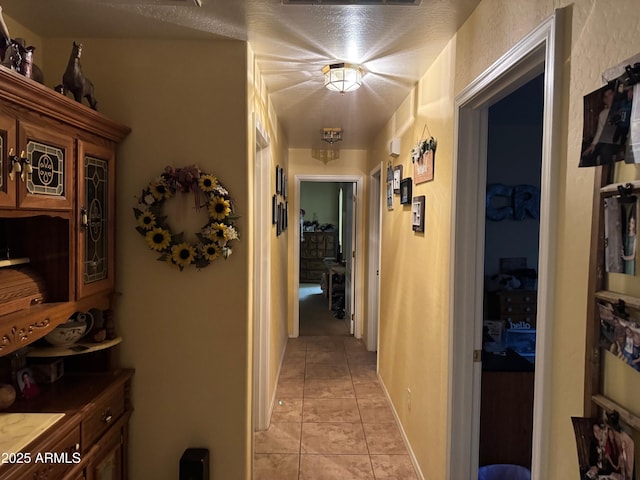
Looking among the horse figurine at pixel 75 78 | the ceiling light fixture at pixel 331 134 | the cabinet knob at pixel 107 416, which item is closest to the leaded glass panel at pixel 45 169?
the horse figurine at pixel 75 78

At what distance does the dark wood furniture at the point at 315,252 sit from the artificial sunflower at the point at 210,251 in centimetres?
740

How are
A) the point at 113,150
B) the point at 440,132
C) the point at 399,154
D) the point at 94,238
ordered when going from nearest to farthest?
the point at 94,238 < the point at 113,150 < the point at 440,132 < the point at 399,154

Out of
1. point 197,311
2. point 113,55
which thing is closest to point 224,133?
point 113,55

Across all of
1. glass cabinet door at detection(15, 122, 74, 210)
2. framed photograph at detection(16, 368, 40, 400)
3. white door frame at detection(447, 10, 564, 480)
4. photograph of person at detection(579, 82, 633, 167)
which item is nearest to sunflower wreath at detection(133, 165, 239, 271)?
glass cabinet door at detection(15, 122, 74, 210)

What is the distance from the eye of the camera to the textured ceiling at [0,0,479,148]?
1.64 meters

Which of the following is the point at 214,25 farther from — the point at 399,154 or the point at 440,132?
the point at 399,154

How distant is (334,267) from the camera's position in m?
6.64

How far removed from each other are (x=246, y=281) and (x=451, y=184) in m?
1.09

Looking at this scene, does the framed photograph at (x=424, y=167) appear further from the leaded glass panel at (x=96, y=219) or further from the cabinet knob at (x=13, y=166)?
the cabinet knob at (x=13, y=166)

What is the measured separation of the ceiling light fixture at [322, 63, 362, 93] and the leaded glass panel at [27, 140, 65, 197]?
1414 millimetres

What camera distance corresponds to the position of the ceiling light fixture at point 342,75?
7.32 ft

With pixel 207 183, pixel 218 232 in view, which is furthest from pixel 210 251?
pixel 207 183

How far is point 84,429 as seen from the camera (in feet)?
5.10

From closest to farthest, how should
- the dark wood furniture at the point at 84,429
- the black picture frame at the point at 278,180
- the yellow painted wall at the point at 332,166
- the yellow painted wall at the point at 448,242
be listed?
the yellow painted wall at the point at 448,242 < the dark wood furniture at the point at 84,429 < the black picture frame at the point at 278,180 < the yellow painted wall at the point at 332,166
